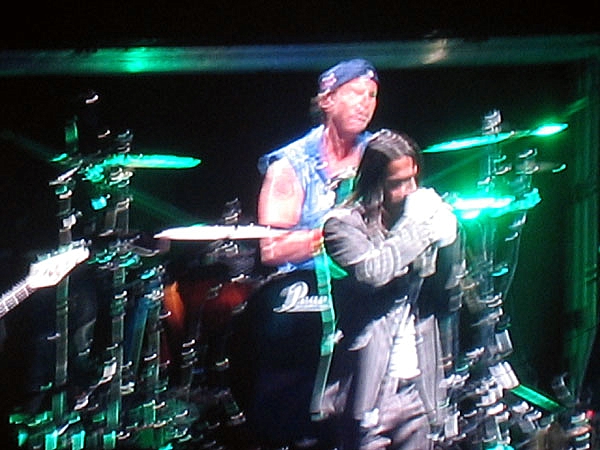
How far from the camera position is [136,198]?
1731mm

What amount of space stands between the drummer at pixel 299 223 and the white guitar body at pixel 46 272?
370 millimetres

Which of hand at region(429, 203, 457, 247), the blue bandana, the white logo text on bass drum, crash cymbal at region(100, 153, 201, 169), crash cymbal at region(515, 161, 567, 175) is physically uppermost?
the blue bandana

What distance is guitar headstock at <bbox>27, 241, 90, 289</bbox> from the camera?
1.72m

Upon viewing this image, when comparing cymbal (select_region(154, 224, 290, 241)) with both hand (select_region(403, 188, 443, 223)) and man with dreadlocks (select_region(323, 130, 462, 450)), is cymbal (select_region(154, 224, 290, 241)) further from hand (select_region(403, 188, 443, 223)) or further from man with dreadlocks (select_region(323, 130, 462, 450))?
hand (select_region(403, 188, 443, 223))

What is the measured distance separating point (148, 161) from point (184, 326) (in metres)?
0.34

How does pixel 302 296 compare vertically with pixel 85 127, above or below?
below

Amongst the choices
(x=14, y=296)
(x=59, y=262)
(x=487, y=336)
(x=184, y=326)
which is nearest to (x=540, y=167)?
(x=487, y=336)

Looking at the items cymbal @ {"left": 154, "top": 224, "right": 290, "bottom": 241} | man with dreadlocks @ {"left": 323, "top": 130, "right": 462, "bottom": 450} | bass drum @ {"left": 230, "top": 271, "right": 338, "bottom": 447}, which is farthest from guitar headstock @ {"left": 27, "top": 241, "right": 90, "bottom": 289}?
man with dreadlocks @ {"left": 323, "top": 130, "right": 462, "bottom": 450}

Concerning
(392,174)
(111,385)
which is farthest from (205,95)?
(111,385)

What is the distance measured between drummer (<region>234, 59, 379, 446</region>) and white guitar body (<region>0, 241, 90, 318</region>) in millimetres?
370

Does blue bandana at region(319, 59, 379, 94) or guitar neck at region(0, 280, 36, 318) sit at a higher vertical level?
blue bandana at region(319, 59, 379, 94)

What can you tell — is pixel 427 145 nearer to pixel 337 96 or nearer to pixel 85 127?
pixel 337 96

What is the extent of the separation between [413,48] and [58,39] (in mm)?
752

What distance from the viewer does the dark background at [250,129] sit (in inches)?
68.5
